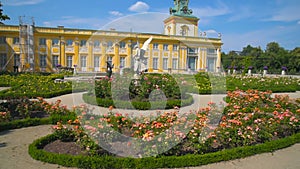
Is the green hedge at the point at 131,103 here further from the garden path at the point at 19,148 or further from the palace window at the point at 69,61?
the palace window at the point at 69,61

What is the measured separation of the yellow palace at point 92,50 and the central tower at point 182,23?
0.98 ft

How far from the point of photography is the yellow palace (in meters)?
29.3

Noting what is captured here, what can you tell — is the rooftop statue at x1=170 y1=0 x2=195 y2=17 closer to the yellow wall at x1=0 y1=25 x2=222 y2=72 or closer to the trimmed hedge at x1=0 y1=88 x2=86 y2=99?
the yellow wall at x1=0 y1=25 x2=222 y2=72

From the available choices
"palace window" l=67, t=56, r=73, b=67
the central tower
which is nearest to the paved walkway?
"palace window" l=67, t=56, r=73, b=67

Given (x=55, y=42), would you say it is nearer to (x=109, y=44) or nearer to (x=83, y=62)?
(x=83, y=62)

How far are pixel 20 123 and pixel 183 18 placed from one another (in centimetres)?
3913

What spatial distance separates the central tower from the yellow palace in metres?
0.30

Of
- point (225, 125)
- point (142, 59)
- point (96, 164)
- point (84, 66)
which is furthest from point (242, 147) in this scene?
point (84, 66)

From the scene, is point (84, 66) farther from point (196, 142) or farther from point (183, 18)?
point (196, 142)

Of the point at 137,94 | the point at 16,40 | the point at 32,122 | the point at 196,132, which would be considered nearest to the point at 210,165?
the point at 196,132

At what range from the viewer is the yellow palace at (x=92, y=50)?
29.3 meters

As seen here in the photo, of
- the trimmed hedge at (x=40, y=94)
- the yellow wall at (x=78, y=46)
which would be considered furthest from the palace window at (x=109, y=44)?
the trimmed hedge at (x=40, y=94)

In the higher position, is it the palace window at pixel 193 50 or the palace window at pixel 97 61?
the palace window at pixel 193 50

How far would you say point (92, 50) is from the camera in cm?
3206
